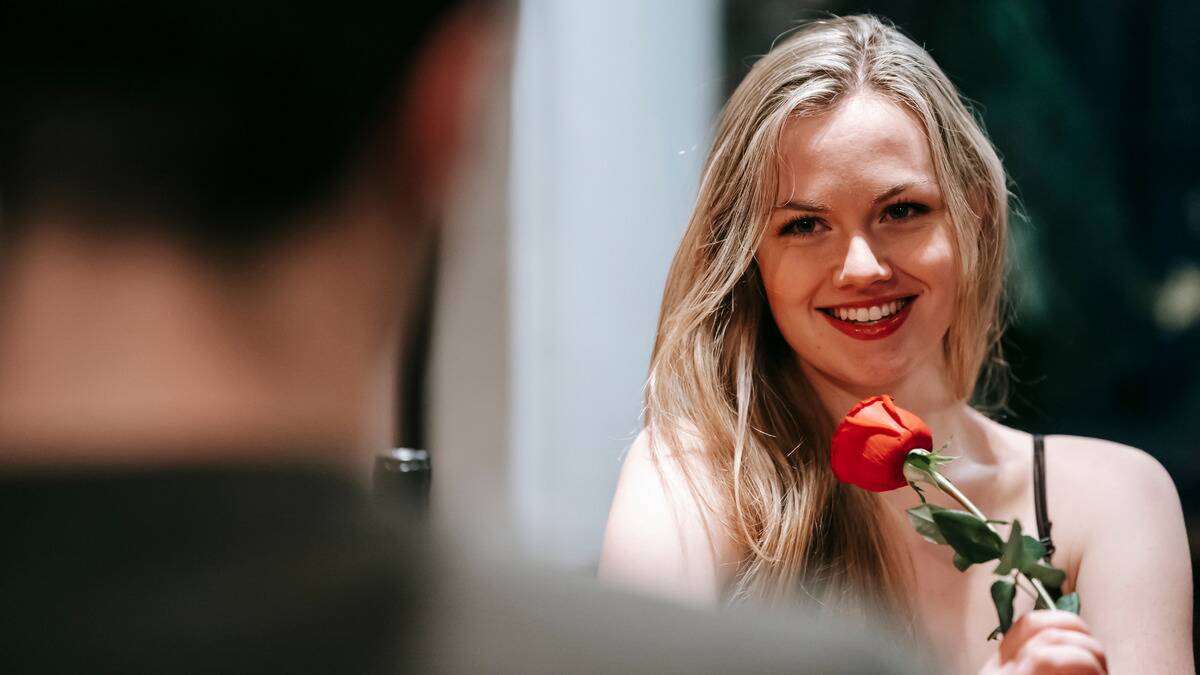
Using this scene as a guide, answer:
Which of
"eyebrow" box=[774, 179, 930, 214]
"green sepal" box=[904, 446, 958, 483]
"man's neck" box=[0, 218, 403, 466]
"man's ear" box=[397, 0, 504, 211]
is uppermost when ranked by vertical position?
"eyebrow" box=[774, 179, 930, 214]

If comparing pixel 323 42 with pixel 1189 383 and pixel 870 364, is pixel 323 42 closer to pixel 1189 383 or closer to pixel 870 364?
pixel 870 364

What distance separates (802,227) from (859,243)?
0.05 meters

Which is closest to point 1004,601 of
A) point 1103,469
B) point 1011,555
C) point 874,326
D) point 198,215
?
point 1011,555

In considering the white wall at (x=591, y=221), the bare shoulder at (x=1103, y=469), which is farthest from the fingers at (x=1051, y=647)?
the bare shoulder at (x=1103, y=469)

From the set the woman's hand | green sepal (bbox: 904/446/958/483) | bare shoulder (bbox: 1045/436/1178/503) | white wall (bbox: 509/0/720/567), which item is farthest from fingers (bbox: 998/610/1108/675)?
bare shoulder (bbox: 1045/436/1178/503)

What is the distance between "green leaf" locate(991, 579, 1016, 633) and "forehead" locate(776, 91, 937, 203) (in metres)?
0.31

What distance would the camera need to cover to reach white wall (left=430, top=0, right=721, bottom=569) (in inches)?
22.6

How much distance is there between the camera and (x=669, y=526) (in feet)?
2.85

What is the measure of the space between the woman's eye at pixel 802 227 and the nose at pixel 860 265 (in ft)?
0.11

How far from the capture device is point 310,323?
293mm

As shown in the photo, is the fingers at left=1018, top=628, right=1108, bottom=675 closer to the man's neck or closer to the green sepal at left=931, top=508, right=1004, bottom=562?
the green sepal at left=931, top=508, right=1004, bottom=562

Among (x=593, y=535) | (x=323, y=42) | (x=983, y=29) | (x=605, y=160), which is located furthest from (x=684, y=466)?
(x=323, y=42)

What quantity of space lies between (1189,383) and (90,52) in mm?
1173

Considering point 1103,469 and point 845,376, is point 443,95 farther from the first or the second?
point 1103,469
